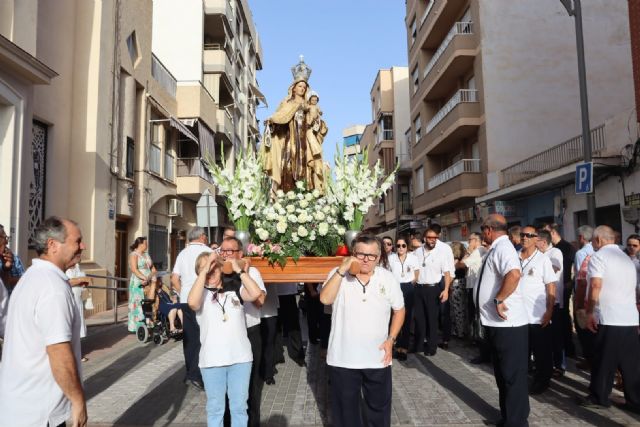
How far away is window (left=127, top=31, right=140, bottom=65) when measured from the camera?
1662cm

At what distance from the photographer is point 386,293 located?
3.82m

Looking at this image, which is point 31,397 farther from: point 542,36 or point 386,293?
point 542,36

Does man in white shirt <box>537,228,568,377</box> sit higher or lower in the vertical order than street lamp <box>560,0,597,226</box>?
lower

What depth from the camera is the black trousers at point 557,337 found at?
21.3ft

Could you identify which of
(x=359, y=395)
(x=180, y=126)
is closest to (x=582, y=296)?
(x=359, y=395)

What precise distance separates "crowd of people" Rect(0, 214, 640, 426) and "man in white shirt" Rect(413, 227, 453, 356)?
0.06m

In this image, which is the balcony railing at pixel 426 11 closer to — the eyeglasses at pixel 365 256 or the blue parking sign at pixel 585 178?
the blue parking sign at pixel 585 178

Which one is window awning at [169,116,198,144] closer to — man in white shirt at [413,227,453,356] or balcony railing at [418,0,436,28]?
man in white shirt at [413,227,453,356]

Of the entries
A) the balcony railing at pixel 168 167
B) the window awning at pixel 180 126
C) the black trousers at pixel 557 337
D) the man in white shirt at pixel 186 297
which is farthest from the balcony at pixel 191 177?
the black trousers at pixel 557 337

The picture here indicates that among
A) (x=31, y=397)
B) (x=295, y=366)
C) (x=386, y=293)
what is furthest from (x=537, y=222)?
(x=31, y=397)

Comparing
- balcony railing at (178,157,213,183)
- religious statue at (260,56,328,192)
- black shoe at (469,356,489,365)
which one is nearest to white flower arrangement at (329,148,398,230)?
religious statue at (260,56,328,192)

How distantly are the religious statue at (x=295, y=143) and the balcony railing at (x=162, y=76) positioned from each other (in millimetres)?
13947

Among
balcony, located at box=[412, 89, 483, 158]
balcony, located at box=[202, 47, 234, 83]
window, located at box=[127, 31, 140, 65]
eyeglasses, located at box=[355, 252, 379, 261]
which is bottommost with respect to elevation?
eyeglasses, located at box=[355, 252, 379, 261]

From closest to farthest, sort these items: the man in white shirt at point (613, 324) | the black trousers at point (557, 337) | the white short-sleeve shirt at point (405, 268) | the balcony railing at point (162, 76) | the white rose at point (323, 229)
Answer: the man in white shirt at point (613, 324) → the white rose at point (323, 229) → the black trousers at point (557, 337) → the white short-sleeve shirt at point (405, 268) → the balcony railing at point (162, 76)
